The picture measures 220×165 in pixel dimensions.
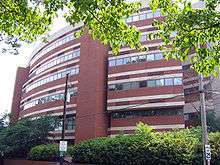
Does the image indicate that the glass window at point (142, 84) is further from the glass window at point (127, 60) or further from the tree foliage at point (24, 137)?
the tree foliage at point (24, 137)

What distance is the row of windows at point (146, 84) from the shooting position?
43500mm

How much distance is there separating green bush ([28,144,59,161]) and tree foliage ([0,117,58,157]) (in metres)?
6.55

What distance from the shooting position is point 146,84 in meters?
45.1

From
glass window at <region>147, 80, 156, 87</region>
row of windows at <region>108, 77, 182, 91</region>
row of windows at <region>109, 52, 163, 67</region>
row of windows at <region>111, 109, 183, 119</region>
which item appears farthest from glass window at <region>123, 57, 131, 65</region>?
row of windows at <region>111, 109, 183, 119</region>

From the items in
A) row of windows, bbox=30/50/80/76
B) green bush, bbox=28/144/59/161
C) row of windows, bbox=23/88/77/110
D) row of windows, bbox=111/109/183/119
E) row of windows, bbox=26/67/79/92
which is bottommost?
green bush, bbox=28/144/59/161

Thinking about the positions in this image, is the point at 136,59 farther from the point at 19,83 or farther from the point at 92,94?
the point at 19,83

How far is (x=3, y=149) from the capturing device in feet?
138

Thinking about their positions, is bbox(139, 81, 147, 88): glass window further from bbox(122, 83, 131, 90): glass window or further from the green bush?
the green bush

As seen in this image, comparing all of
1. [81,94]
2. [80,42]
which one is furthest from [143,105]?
[80,42]

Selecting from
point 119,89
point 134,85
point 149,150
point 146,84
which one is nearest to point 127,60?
point 134,85

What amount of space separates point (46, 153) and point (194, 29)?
27885mm

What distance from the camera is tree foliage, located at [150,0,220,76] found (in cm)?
786

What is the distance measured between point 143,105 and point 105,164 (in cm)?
1965

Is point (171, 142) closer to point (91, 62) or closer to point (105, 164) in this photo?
point (105, 164)
